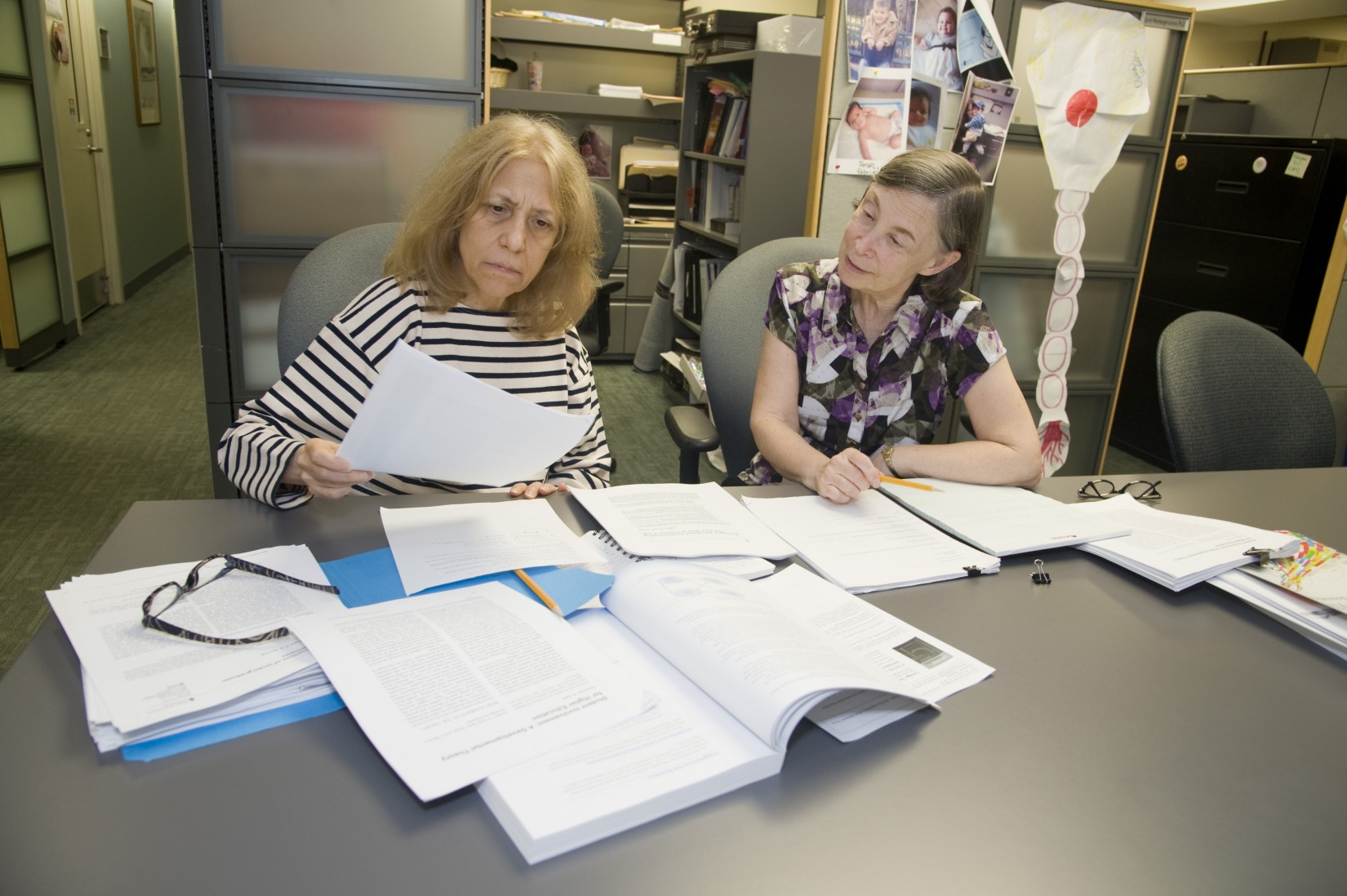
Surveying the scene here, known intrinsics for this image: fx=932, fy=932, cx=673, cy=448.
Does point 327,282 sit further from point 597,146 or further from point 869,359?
point 597,146

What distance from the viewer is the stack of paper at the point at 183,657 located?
72cm

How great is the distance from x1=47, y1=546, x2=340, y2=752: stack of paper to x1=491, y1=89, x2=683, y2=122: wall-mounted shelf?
409 cm

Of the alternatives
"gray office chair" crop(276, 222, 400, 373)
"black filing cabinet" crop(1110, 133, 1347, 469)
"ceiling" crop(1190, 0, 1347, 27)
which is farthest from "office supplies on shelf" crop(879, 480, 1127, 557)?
"ceiling" crop(1190, 0, 1347, 27)

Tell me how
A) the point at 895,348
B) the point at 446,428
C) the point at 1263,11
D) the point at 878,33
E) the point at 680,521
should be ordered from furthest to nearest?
the point at 1263,11 < the point at 878,33 < the point at 895,348 < the point at 680,521 < the point at 446,428

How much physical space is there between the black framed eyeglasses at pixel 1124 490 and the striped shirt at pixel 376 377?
77 centimetres

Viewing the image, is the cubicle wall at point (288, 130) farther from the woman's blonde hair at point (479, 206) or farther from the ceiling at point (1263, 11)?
the ceiling at point (1263, 11)

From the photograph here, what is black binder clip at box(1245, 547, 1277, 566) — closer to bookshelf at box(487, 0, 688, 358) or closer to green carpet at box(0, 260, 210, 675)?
green carpet at box(0, 260, 210, 675)

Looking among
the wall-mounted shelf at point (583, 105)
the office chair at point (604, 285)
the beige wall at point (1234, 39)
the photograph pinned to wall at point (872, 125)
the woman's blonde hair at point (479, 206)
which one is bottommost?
the office chair at point (604, 285)

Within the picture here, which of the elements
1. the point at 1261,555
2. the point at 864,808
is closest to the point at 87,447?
the point at 864,808

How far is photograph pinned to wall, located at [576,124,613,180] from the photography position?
16.6ft

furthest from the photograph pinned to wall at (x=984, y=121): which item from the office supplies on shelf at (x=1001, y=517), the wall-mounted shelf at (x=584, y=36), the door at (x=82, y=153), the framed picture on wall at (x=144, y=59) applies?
the framed picture on wall at (x=144, y=59)

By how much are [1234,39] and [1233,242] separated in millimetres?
3931

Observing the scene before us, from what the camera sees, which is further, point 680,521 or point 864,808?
point 680,521

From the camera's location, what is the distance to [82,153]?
16.8 feet
